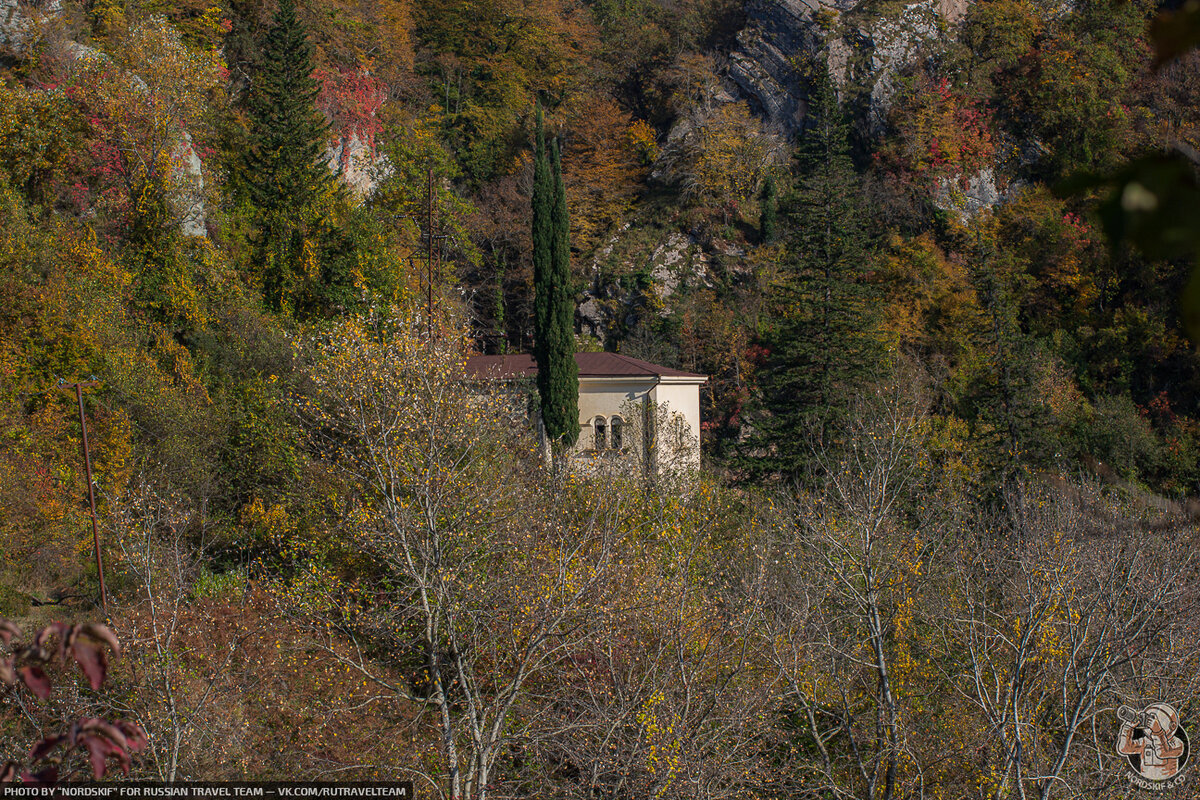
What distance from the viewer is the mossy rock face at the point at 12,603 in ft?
45.3

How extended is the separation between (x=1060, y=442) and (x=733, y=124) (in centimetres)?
2339

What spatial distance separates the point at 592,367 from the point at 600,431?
2.23 meters

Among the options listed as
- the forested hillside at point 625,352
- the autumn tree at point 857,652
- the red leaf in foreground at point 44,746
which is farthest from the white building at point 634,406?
the red leaf in foreground at point 44,746

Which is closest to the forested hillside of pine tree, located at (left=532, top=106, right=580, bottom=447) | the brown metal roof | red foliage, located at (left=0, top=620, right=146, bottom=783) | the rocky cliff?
the rocky cliff

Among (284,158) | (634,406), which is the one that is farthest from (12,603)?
(634,406)

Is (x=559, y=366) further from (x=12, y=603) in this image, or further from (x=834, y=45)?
(x=834, y=45)

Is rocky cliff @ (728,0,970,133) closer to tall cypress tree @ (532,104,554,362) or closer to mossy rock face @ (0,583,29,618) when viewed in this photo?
tall cypress tree @ (532,104,554,362)

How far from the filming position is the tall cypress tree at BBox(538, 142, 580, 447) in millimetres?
21422

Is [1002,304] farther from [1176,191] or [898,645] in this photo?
[1176,191]

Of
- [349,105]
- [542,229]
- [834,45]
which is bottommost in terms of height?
[542,229]

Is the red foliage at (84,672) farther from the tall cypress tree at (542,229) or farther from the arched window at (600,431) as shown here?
the tall cypress tree at (542,229)

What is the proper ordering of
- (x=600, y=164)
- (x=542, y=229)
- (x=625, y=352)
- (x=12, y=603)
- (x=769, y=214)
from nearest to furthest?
(x=12, y=603) < (x=542, y=229) < (x=625, y=352) < (x=769, y=214) < (x=600, y=164)

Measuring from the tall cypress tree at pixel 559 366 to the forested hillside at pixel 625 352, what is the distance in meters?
3.85

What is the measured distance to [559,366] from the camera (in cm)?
2192
